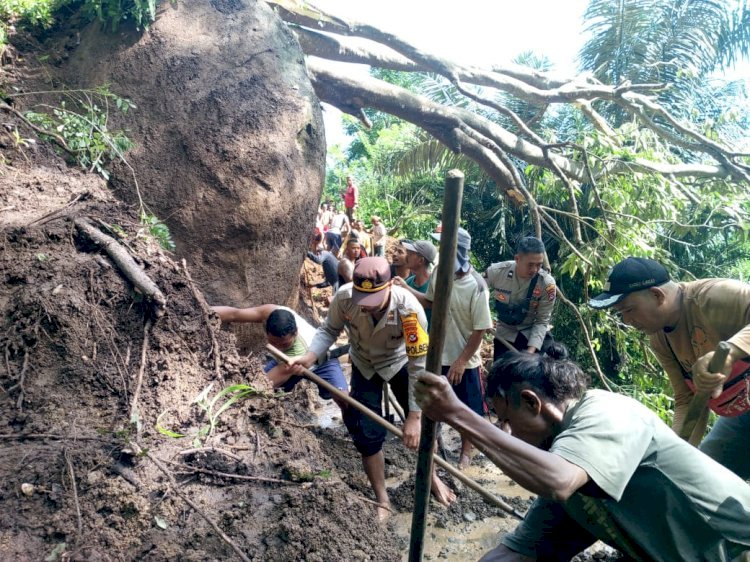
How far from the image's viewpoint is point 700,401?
8.49ft

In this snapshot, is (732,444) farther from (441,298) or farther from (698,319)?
(441,298)

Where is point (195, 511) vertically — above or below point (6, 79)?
below

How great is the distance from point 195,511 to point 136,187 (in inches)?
107

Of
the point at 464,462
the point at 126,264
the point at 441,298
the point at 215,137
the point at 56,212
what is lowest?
the point at 464,462

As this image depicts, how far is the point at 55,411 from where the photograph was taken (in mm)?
2598

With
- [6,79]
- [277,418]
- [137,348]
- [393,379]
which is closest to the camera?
[137,348]

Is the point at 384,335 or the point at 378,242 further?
the point at 378,242

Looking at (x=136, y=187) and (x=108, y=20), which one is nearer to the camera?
(x=136, y=187)

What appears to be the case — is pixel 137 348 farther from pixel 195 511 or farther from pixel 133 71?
pixel 133 71

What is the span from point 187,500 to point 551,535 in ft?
5.55

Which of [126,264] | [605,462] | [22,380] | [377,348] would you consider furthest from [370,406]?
[605,462]

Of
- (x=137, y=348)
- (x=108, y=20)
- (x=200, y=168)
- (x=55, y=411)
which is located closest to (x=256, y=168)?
(x=200, y=168)

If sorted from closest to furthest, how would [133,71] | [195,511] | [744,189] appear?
[195,511] → [133,71] → [744,189]

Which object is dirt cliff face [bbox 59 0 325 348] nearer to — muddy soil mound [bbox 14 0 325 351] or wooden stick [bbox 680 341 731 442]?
muddy soil mound [bbox 14 0 325 351]
